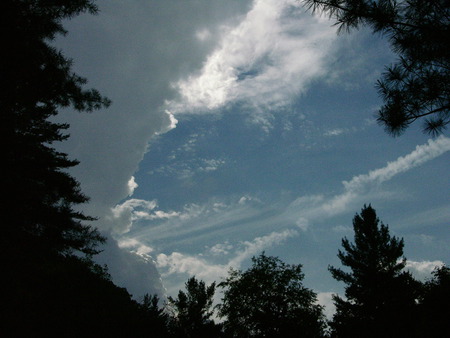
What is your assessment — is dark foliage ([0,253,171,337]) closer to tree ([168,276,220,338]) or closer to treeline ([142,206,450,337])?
treeline ([142,206,450,337])

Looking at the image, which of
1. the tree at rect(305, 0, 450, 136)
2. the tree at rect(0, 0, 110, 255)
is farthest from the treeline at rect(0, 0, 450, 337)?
the tree at rect(305, 0, 450, 136)

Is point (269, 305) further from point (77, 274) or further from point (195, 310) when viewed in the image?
point (77, 274)

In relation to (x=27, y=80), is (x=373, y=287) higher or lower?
lower

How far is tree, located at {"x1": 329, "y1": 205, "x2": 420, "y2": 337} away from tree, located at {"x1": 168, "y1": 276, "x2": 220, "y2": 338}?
10.3 meters

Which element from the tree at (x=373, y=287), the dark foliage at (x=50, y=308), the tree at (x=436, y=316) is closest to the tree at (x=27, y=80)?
the dark foliage at (x=50, y=308)

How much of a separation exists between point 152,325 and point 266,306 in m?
21.7

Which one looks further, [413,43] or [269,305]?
[269,305]

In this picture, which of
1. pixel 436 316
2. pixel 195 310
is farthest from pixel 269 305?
pixel 436 316

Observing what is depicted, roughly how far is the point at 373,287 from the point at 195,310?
607 inches

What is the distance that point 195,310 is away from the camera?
23547 millimetres

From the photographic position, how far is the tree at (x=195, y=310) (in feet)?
67.2

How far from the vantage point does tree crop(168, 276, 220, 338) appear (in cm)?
2047

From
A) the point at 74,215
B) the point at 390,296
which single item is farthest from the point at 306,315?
the point at 74,215

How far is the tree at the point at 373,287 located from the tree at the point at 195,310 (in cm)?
1026
